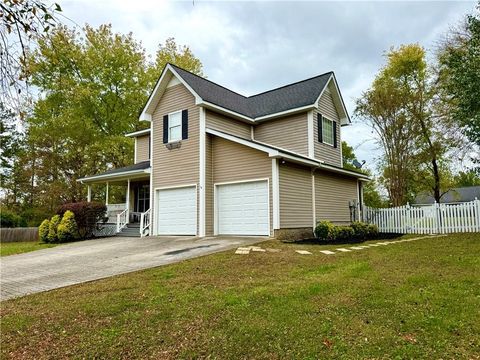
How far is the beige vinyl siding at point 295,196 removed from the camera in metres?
13.0

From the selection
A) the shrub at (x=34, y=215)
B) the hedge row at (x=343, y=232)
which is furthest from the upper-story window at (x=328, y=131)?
the shrub at (x=34, y=215)

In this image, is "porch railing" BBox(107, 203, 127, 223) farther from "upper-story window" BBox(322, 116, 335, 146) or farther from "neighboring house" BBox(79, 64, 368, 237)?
"upper-story window" BBox(322, 116, 335, 146)

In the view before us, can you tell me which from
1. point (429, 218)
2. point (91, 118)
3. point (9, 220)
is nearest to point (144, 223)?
point (9, 220)

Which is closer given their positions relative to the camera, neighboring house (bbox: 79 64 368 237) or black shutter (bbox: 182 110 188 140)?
neighboring house (bbox: 79 64 368 237)

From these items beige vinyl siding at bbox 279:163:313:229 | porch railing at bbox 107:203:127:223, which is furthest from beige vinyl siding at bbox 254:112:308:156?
porch railing at bbox 107:203:127:223

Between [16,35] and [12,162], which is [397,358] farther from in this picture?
[12,162]

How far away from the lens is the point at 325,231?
13336 millimetres

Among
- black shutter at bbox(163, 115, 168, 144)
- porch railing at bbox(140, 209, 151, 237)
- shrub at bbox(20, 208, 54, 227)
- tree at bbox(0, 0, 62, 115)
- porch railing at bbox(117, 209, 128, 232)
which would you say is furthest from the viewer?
shrub at bbox(20, 208, 54, 227)

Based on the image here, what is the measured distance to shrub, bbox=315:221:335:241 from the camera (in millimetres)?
13344

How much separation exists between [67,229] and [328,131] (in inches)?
524

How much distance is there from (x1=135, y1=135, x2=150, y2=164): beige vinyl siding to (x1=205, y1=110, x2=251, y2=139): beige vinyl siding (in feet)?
24.5

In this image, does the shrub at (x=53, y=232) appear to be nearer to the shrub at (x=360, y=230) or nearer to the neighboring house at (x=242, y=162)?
the neighboring house at (x=242, y=162)

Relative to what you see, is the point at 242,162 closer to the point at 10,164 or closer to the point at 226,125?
the point at 226,125

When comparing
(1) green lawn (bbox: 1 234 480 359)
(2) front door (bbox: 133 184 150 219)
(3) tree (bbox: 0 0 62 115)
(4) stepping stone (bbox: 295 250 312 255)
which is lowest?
(1) green lawn (bbox: 1 234 480 359)
